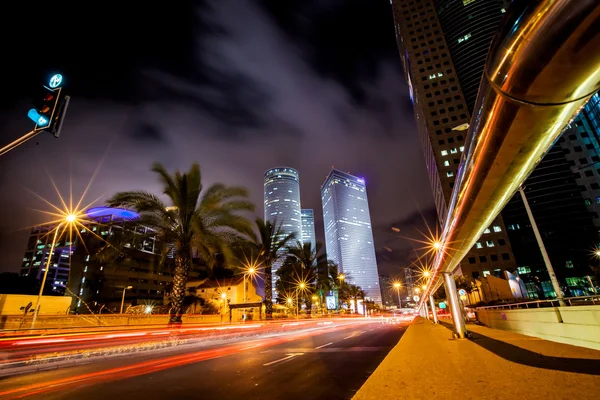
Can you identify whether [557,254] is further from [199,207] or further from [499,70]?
[499,70]

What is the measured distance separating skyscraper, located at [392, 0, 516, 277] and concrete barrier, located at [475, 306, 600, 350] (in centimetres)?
6698

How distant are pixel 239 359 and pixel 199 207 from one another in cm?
1143

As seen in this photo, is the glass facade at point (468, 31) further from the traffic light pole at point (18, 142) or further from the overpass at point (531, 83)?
the traffic light pole at point (18, 142)

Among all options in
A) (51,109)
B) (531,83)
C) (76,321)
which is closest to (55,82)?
(51,109)

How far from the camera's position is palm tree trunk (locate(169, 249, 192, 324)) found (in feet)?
56.2

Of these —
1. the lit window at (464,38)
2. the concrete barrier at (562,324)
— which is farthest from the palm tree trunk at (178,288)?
the lit window at (464,38)

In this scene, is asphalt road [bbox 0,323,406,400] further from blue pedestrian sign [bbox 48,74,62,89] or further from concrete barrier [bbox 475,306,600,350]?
blue pedestrian sign [bbox 48,74,62,89]

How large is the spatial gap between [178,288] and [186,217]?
4444 millimetres

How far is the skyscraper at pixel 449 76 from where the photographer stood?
73.7m

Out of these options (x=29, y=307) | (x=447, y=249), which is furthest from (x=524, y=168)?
(x=29, y=307)

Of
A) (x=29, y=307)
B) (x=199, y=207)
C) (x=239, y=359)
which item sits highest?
(x=199, y=207)

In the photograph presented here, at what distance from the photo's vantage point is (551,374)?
4.49m

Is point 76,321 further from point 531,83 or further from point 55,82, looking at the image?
point 531,83

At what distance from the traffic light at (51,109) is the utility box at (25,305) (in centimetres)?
2054
